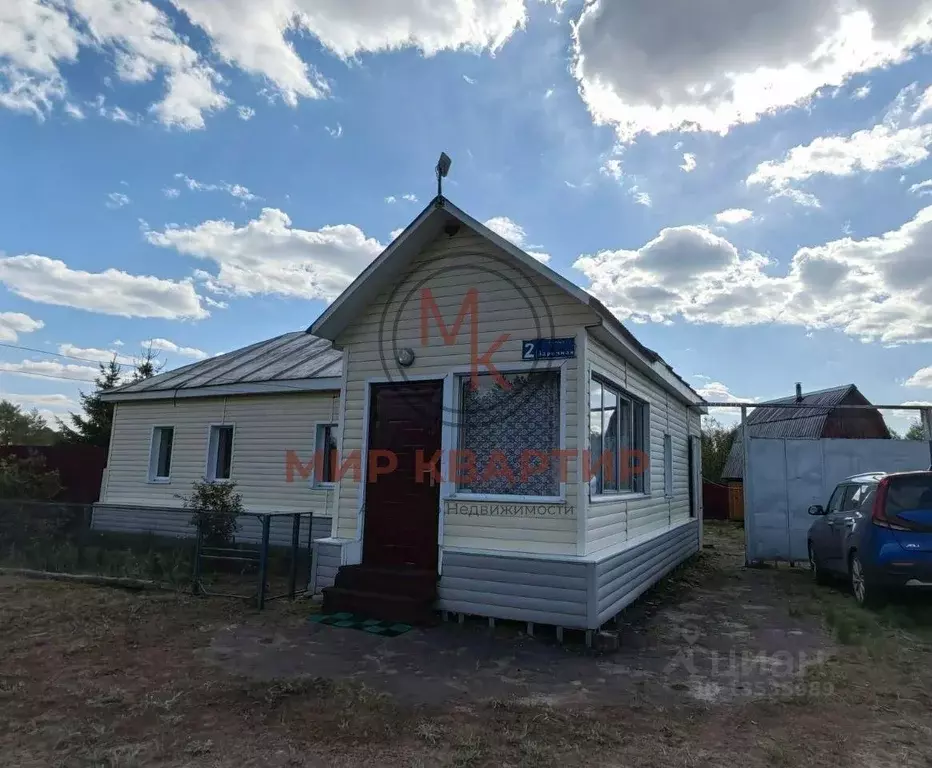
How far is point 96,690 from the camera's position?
176 inches

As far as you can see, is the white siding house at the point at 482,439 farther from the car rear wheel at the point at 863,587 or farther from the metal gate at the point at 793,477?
the metal gate at the point at 793,477

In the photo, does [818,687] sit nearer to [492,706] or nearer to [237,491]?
[492,706]

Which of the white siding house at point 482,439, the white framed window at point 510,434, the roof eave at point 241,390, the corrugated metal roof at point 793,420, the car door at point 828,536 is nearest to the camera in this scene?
the white siding house at point 482,439

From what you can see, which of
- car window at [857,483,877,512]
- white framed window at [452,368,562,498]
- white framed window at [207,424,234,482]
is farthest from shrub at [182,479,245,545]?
car window at [857,483,877,512]

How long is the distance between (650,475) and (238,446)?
837 centimetres

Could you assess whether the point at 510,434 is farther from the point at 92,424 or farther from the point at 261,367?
the point at 92,424

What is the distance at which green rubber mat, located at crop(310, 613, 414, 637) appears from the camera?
6273mm

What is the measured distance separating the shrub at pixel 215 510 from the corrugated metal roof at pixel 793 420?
689 inches

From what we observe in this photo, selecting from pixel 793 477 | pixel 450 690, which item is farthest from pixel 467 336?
pixel 793 477

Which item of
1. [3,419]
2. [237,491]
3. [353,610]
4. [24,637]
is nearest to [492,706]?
[353,610]

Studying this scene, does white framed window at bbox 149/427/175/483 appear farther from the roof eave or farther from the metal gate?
the metal gate

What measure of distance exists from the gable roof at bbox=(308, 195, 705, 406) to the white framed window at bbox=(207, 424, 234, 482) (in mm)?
6412

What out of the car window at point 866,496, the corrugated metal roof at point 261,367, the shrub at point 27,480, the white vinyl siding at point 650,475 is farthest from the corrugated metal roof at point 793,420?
the shrub at point 27,480

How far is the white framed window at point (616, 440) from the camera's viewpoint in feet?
23.2
